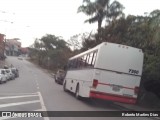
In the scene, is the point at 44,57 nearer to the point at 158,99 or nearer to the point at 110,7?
the point at 110,7

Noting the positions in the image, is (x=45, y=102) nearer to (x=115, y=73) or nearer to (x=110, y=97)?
(x=110, y=97)

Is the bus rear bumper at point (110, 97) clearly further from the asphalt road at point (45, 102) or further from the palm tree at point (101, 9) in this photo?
the palm tree at point (101, 9)

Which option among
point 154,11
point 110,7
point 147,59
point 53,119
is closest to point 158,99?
point 147,59

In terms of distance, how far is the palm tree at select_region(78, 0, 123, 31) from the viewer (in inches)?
1939

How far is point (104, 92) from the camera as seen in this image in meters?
20.5

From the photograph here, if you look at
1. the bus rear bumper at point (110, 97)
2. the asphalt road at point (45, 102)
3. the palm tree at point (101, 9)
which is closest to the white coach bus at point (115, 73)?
the bus rear bumper at point (110, 97)

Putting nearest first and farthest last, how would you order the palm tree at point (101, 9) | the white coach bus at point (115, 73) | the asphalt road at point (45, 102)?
the asphalt road at point (45, 102) < the white coach bus at point (115, 73) < the palm tree at point (101, 9)

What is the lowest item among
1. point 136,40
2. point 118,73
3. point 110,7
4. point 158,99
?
point 158,99

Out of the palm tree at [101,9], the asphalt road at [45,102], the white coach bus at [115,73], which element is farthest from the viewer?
the palm tree at [101,9]

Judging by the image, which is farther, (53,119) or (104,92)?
(104,92)

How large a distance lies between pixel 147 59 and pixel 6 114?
13.3 metres

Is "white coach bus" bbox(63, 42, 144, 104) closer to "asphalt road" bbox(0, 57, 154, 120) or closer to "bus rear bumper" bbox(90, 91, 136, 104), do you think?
"bus rear bumper" bbox(90, 91, 136, 104)

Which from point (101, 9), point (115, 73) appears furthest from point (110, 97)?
point (101, 9)

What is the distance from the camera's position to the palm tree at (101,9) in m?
49.2
